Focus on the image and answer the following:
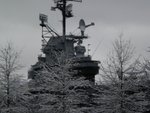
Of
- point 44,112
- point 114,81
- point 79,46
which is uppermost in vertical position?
point 79,46

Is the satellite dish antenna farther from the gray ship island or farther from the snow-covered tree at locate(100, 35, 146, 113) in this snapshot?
the snow-covered tree at locate(100, 35, 146, 113)

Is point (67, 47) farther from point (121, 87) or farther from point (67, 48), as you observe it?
point (121, 87)

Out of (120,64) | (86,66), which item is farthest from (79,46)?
(120,64)

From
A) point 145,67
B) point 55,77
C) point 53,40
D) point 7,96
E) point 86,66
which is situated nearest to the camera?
point 145,67

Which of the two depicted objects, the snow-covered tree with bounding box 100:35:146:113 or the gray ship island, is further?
the gray ship island

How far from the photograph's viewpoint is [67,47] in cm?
4459

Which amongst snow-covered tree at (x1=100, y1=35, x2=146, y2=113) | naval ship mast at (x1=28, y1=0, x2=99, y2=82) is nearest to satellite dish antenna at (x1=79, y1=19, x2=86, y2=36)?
naval ship mast at (x1=28, y1=0, x2=99, y2=82)

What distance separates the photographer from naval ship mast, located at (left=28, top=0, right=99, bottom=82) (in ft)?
134

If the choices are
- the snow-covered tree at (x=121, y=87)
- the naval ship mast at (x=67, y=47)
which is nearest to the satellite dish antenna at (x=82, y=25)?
the naval ship mast at (x=67, y=47)

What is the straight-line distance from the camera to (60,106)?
86.8 ft

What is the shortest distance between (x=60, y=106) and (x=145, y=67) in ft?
22.3

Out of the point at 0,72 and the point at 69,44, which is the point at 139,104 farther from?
the point at 69,44

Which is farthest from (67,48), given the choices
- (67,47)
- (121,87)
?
(121,87)

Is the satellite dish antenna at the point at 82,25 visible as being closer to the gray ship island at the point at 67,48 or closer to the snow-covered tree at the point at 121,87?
the gray ship island at the point at 67,48
